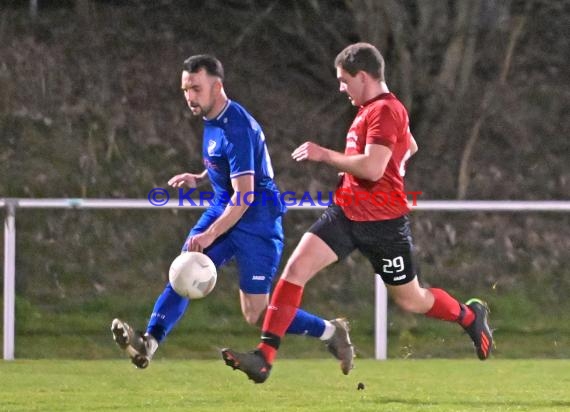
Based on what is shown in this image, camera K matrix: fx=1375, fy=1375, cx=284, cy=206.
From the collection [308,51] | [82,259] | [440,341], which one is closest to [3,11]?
[308,51]

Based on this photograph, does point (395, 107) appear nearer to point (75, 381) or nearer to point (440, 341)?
point (75, 381)

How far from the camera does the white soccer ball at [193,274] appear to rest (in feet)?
25.1

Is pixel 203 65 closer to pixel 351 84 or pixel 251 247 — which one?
pixel 351 84

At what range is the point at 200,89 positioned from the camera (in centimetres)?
788

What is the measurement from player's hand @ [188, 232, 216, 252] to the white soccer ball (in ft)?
0.11

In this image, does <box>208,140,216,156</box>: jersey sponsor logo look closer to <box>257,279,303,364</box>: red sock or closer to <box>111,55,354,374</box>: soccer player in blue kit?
<box>111,55,354,374</box>: soccer player in blue kit

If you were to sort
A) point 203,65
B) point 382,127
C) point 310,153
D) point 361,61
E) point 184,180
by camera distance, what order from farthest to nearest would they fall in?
point 184,180 < point 203,65 < point 361,61 < point 382,127 < point 310,153

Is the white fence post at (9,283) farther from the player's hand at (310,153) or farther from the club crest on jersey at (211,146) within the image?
the player's hand at (310,153)

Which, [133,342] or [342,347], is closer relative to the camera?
[133,342]

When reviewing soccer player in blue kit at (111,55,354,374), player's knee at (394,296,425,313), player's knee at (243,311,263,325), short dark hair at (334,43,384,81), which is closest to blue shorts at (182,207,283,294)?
soccer player in blue kit at (111,55,354,374)

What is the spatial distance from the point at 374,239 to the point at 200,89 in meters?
1.35

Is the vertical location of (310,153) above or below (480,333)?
above

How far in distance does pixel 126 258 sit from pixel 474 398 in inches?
210

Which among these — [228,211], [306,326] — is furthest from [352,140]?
[306,326]
